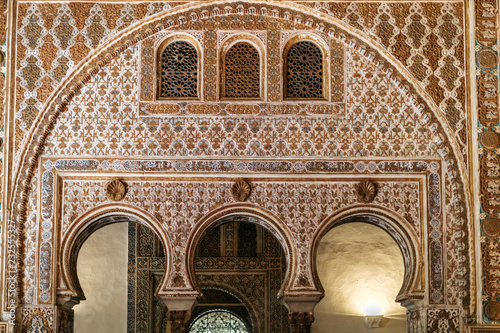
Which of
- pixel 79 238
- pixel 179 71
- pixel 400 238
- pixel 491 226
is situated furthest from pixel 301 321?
pixel 179 71

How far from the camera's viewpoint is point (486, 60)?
35.9 ft

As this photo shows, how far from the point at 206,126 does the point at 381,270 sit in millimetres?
4841

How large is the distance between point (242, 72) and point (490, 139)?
10.9ft

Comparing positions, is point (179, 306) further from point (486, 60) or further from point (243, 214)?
point (486, 60)

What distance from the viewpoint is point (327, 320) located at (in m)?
14.2

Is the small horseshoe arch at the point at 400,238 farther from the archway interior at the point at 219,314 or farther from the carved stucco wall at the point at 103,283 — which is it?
the carved stucco wall at the point at 103,283

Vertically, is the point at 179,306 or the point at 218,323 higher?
the point at 179,306

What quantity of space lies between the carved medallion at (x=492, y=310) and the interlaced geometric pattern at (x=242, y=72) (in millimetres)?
3967

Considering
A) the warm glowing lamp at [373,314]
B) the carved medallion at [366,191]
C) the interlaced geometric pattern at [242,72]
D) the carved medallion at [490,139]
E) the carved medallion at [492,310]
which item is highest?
the interlaced geometric pattern at [242,72]

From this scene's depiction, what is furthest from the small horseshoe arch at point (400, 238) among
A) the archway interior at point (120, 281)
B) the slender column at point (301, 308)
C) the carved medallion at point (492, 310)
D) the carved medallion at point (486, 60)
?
the archway interior at point (120, 281)

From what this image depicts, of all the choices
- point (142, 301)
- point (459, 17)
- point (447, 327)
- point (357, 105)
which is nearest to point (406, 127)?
point (357, 105)

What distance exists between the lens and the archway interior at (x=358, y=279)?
14.1 m

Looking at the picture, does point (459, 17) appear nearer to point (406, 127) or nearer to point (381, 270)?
point (406, 127)

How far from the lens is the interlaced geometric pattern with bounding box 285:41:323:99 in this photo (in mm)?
11188
